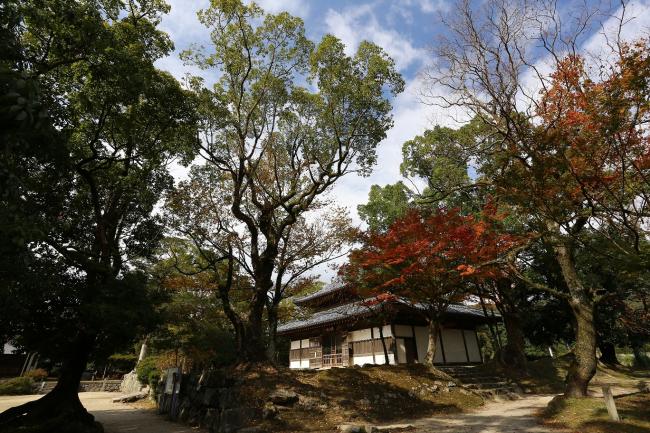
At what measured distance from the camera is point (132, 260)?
42.3ft

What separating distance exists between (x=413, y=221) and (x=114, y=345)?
39.8 ft

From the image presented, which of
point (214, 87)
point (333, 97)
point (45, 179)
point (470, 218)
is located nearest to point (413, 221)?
point (470, 218)

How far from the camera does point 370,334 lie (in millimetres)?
21938

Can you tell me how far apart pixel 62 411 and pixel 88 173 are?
6.95 metres

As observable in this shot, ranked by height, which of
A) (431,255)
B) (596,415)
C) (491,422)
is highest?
(431,255)

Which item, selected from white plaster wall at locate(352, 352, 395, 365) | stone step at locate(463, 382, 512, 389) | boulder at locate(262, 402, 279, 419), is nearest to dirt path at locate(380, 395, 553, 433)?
stone step at locate(463, 382, 512, 389)

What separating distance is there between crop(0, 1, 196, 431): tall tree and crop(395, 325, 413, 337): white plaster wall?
581 inches

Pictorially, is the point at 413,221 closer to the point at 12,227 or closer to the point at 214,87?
the point at 214,87

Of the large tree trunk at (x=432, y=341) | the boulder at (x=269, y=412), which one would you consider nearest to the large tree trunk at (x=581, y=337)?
the large tree trunk at (x=432, y=341)

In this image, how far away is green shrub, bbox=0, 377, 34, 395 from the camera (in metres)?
24.3

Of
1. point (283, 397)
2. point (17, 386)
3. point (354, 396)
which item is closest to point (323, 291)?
point (354, 396)

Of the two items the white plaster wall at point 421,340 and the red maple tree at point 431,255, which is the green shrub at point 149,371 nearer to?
the red maple tree at point 431,255

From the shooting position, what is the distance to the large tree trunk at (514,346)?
20734mm

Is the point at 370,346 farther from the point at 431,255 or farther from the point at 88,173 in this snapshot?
the point at 88,173
